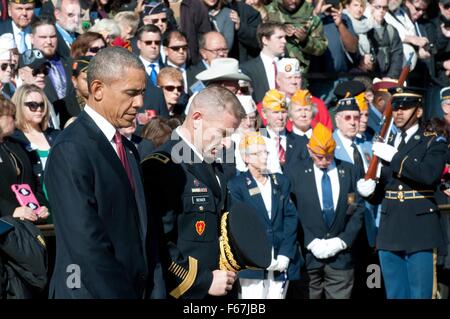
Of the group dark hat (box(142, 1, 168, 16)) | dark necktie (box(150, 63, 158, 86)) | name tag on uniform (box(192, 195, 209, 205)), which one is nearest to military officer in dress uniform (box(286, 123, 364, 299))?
dark necktie (box(150, 63, 158, 86))

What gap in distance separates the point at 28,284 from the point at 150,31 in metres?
5.02

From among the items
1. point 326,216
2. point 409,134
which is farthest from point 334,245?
point 409,134

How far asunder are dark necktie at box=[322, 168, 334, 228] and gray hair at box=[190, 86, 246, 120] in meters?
4.47

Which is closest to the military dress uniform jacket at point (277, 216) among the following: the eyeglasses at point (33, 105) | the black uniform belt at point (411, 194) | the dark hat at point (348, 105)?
the black uniform belt at point (411, 194)

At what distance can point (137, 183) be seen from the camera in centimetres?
557

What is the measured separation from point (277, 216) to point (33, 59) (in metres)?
3.04

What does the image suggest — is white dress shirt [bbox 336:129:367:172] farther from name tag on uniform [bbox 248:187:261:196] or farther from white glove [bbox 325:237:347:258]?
name tag on uniform [bbox 248:187:261:196]

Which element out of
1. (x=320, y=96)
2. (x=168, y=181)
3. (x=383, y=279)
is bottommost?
(x=383, y=279)

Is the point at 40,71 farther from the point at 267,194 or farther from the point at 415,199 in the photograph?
the point at 415,199

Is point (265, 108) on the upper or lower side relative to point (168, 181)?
lower

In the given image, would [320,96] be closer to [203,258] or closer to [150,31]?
[150,31]

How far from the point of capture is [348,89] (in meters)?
12.4

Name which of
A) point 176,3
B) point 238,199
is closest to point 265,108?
point 238,199
